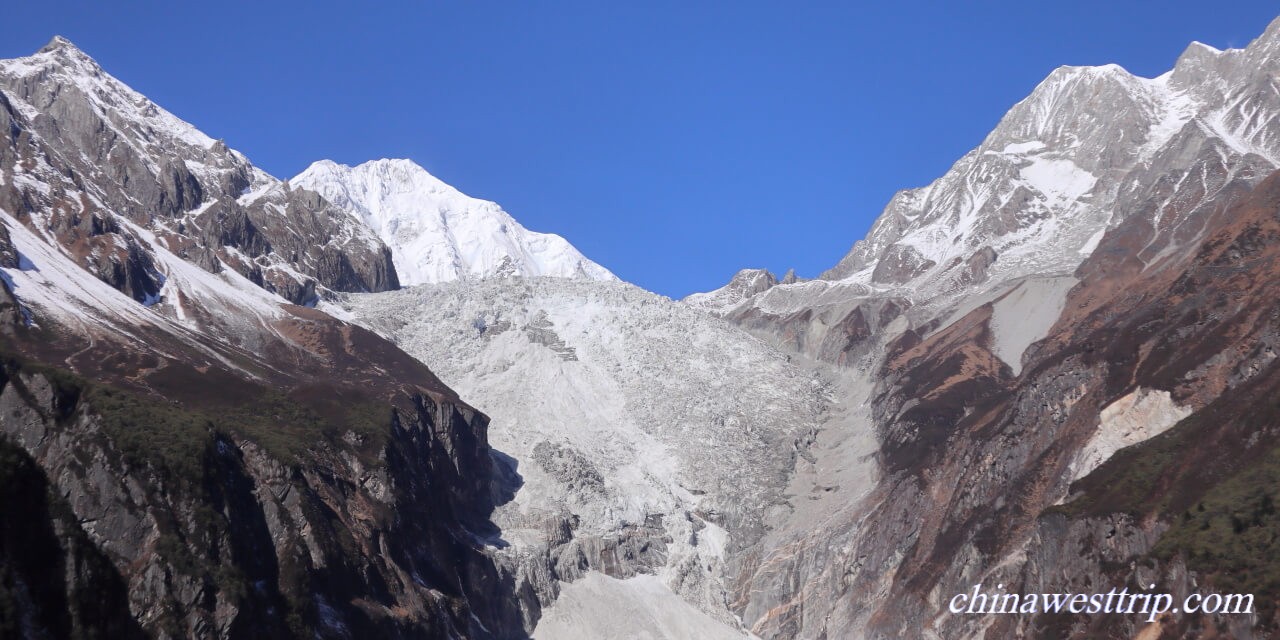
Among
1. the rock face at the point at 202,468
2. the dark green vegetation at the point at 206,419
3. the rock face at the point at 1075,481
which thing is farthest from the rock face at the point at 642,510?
the dark green vegetation at the point at 206,419

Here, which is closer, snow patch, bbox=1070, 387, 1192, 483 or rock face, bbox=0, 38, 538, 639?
rock face, bbox=0, 38, 538, 639

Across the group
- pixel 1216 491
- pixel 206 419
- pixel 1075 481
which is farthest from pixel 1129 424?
pixel 206 419

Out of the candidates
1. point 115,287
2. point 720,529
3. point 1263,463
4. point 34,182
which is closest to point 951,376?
point 720,529

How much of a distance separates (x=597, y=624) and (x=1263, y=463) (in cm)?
7769

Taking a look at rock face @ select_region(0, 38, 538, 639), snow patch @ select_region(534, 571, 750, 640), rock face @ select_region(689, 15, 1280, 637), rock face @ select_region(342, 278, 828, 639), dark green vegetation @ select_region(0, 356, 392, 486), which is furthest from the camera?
rock face @ select_region(342, 278, 828, 639)

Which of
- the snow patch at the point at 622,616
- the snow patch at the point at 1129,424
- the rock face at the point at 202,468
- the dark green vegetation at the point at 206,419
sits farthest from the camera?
the snow patch at the point at 622,616

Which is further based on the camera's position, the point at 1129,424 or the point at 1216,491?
the point at 1129,424

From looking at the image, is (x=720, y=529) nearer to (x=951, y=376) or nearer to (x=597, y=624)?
(x=597, y=624)

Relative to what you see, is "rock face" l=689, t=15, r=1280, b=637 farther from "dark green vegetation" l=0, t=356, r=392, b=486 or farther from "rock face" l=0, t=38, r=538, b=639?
"dark green vegetation" l=0, t=356, r=392, b=486

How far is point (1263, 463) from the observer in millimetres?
101812

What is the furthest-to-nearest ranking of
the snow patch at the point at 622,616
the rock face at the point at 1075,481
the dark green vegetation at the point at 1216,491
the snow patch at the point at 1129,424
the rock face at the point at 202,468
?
the snow patch at the point at 622,616, the snow patch at the point at 1129,424, the rock face at the point at 1075,481, the dark green vegetation at the point at 1216,491, the rock face at the point at 202,468

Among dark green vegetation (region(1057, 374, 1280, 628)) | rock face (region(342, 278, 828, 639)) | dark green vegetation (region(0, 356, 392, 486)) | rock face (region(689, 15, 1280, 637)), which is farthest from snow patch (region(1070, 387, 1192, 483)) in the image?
dark green vegetation (region(0, 356, 392, 486))

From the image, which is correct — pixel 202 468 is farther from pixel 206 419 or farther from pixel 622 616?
pixel 622 616

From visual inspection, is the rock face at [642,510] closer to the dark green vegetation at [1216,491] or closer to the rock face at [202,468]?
the rock face at [202,468]
